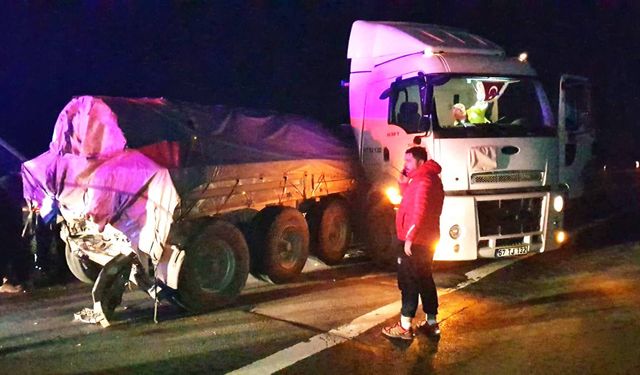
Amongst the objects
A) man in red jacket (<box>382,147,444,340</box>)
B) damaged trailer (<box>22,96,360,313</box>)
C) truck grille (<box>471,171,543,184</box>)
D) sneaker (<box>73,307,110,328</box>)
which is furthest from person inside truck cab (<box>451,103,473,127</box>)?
sneaker (<box>73,307,110,328</box>)

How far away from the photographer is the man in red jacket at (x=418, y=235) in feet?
21.5

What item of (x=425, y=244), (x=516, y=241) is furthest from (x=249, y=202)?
(x=516, y=241)

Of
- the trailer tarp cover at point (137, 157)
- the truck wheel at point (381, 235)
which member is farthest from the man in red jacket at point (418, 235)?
the truck wheel at point (381, 235)

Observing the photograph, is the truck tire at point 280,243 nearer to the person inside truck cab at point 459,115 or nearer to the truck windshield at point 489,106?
the truck windshield at point 489,106

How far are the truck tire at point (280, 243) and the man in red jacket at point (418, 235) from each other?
253 centimetres

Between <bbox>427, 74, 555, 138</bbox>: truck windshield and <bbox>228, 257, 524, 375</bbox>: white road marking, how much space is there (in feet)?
7.32

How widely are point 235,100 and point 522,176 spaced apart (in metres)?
17.9

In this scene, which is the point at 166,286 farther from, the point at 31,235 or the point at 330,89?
the point at 330,89

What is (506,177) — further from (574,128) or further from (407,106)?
(574,128)

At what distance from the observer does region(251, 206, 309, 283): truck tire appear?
29.5 feet

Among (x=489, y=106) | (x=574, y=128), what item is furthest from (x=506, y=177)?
(x=574, y=128)

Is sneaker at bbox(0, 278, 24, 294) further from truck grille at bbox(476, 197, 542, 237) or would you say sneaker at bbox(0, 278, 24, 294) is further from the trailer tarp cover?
truck grille at bbox(476, 197, 542, 237)

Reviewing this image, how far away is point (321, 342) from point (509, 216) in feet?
12.7

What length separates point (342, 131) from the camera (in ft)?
35.9
